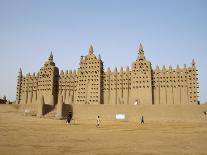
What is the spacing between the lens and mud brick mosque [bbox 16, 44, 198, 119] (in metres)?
57.4

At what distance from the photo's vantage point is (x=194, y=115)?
43.8m

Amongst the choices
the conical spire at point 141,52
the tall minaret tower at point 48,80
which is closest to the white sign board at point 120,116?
the conical spire at point 141,52

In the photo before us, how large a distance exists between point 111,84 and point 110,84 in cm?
26

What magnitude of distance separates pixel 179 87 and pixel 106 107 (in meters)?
17.9

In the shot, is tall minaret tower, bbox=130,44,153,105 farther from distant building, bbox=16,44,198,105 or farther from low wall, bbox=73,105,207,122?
low wall, bbox=73,105,207,122

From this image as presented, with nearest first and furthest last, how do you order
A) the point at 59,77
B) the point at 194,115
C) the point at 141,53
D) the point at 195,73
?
the point at 194,115 → the point at 195,73 → the point at 141,53 → the point at 59,77

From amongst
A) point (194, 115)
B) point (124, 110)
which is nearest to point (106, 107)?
point (124, 110)

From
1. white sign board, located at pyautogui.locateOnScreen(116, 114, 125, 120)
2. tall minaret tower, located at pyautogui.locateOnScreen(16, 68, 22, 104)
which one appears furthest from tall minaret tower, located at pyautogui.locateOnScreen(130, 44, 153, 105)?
tall minaret tower, located at pyautogui.locateOnScreen(16, 68, 22, 104)

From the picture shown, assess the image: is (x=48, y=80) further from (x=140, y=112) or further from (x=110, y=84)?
(x=140, y=112)

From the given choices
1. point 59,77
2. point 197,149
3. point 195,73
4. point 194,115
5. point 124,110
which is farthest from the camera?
point 59,77

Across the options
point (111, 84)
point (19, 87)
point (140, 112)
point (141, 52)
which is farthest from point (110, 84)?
point (19, 87)

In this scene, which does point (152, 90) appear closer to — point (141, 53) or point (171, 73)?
point (171, 73)

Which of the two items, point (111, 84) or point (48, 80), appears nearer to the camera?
point (111, 84)

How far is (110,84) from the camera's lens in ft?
211
